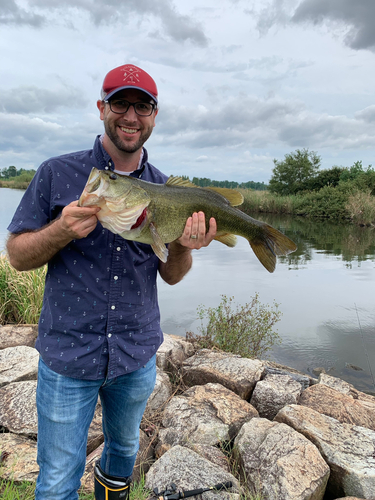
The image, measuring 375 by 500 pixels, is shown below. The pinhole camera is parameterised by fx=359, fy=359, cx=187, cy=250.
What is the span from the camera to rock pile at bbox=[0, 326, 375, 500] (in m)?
2.96

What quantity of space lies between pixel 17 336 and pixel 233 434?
12.2 ft

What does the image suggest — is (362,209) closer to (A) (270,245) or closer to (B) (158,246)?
(A) (270,245)

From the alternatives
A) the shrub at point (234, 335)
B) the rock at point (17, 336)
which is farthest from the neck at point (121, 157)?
the shrub at point (234, 335)

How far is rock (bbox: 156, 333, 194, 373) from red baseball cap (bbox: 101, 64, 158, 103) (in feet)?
11.9

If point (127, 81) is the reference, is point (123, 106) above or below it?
below

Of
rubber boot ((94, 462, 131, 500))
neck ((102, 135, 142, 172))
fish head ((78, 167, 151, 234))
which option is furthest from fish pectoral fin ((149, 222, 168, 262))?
rubber boot ((94, 462, 131, 500))

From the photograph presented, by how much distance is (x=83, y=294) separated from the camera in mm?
2199

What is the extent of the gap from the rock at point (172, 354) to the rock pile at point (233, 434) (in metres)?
0.03

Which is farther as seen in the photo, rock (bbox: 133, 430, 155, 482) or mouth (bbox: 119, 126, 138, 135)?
rock (bbox: 133, 430, 155, 482)

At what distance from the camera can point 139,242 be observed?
2510 millimetres

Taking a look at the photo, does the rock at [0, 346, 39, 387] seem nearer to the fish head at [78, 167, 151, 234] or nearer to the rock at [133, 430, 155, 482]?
the rock at [133, 430, 155, 482]

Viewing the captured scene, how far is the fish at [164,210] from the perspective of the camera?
6.88 ft

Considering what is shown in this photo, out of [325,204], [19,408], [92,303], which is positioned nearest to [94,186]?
[92,303]

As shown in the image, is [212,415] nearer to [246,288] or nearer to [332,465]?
[332,465]
